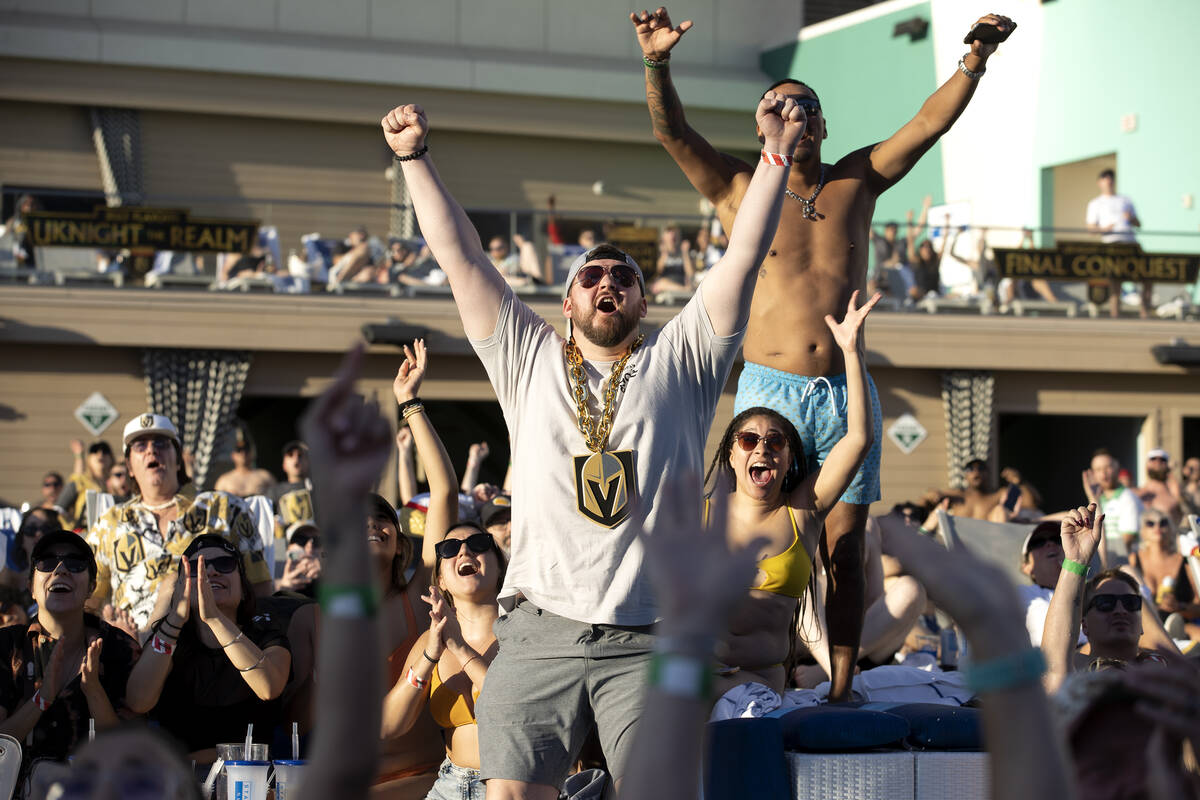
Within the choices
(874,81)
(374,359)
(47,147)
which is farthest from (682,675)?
(874,81)

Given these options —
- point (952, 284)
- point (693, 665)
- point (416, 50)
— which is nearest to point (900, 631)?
point (693, 665)

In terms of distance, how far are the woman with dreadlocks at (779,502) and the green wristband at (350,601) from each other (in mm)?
2805

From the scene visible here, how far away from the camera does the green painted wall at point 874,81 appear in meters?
23.1

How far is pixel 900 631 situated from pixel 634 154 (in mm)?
19879

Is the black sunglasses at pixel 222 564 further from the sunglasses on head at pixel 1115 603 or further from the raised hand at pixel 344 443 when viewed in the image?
Result: the raised hand at pixel 344 443

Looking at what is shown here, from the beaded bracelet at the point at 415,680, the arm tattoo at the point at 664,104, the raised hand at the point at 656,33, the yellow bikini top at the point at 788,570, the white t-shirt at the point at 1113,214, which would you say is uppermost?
the white t-shirt at the point at 1113,214

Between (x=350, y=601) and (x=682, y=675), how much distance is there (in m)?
0.43

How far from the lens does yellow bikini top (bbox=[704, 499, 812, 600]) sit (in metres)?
4.49

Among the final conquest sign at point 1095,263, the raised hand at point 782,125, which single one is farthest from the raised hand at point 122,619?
the final conquest sign at point 1095,263

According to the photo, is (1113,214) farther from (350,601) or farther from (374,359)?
(350,601)

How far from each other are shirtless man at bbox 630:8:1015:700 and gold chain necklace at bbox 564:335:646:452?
1313 millimetres

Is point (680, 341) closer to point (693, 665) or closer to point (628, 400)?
point (628, 400)

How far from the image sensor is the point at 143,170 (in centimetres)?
2222

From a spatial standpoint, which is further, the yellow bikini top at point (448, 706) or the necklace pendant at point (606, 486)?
the yellow bikini top at point (448, 706)
